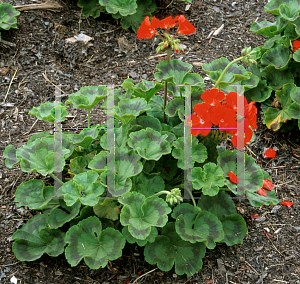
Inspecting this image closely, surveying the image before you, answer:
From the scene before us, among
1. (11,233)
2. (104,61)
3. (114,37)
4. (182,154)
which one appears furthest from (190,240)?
(114,37)

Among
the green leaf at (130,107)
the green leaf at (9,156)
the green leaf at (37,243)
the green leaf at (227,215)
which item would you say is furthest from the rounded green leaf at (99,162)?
the green leaf at (227,215)

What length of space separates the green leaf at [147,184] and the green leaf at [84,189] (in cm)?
29

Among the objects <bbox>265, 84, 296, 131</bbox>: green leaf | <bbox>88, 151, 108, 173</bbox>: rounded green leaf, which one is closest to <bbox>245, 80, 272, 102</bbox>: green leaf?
<bbox>265, 84, 296, 131</bbox>: green leaf

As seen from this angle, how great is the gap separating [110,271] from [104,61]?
7.26 ft

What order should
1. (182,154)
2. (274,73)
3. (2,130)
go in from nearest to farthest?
(182,154)
(2,130)
(274,73)

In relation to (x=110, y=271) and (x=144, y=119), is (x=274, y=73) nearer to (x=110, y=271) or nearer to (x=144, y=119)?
→ (x=144, y=119)

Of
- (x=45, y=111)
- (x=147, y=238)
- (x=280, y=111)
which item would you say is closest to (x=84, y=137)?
(x=45, y=111)

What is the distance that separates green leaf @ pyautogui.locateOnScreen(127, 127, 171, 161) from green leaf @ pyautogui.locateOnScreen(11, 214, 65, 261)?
2.52ft

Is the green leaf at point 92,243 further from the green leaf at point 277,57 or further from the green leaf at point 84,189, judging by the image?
the green leaf at point 277,57

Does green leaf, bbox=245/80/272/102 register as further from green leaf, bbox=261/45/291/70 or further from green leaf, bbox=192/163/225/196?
green leaf, bbox=192/163/225/196

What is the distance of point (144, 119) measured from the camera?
256 cm

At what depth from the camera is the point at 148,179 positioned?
7.83ft

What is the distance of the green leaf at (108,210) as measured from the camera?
7.52ft

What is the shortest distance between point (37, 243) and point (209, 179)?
1.19 m
